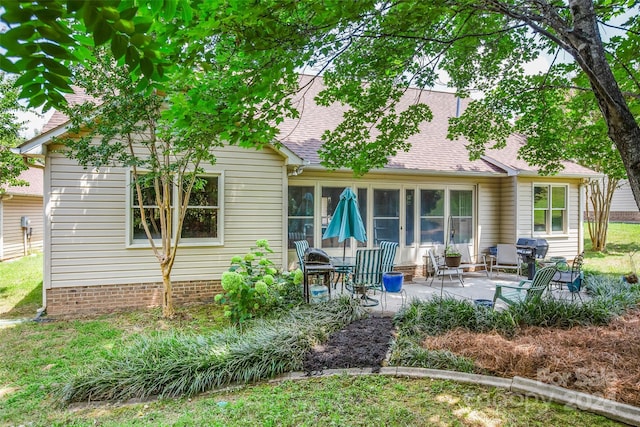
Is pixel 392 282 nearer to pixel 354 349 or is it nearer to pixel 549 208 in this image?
pixel 354 349

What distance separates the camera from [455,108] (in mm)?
13688

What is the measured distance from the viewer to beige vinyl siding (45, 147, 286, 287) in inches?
279

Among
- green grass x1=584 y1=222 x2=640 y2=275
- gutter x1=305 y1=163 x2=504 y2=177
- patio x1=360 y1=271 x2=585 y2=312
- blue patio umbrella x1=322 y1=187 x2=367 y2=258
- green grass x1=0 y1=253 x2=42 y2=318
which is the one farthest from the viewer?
green grass x1=584 y1=222 x2=640 y2=275

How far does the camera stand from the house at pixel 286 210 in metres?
7.15

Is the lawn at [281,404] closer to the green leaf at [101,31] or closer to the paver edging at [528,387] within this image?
the paver edging at [528,387]

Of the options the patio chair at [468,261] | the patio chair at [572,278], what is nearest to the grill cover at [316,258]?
the patio chair at [572,278]

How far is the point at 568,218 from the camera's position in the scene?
11516mm

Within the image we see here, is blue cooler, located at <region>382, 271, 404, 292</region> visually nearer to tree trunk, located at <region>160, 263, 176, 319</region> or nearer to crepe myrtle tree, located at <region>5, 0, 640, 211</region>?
crepe myrtle tree, located at <region>5, 0, 640, 211</region>

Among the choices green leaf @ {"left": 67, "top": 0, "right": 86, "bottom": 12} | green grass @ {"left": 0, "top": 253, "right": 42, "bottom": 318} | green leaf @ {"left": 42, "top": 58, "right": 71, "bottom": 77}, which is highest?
green leaf @ {"left": 67, "top": 0, "right": 86, "bottom": 12}

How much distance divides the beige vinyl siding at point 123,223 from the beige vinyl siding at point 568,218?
7.26 m

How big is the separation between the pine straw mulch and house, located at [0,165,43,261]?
15.8 metres

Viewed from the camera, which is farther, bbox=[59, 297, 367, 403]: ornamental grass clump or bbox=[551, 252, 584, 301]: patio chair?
bbox=[551, 252, 584, 301]: patio chair

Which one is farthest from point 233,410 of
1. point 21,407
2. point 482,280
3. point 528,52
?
point 482,280

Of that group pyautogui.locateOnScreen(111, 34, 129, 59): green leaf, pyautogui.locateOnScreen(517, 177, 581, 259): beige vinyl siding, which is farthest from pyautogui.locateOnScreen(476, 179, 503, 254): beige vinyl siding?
pyautogui.locateOnScreen(111, 34, 129, 59): green leaf
